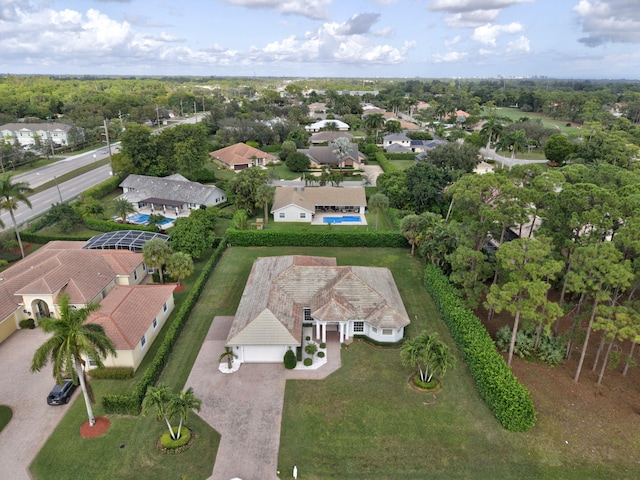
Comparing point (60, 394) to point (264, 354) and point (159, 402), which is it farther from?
point (264, 354)

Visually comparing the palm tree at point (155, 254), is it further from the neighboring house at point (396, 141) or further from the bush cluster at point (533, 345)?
the neighboring house at point (396, 141)

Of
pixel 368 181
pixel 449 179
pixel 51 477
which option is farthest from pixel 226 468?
pixel 368 181

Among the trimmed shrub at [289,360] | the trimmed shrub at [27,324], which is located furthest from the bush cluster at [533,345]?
the trimmed shrub at [27,324]

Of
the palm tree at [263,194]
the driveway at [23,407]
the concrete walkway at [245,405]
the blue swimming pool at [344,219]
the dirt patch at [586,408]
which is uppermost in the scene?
the palm tree at [263,194]

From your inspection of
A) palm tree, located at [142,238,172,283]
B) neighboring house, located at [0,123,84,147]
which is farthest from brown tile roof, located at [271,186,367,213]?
neighboring house, located at [0,123,84,147]

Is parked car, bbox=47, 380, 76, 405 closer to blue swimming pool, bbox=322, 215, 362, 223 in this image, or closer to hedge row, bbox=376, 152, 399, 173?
blue swimming pool, bbox=322, 215, 362, 223

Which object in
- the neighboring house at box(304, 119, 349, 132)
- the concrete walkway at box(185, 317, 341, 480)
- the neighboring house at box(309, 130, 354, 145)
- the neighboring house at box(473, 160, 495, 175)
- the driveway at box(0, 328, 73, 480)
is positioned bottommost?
the driveway at box(0, 328, 73, 480)
